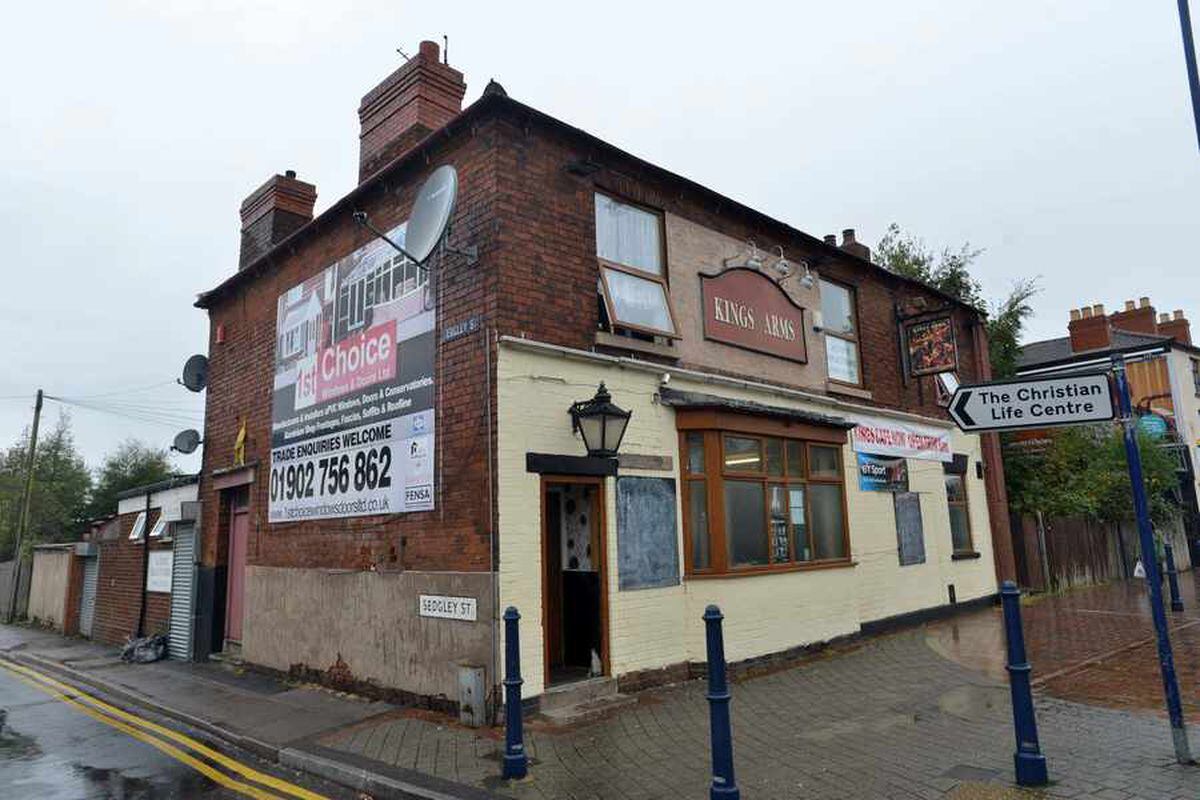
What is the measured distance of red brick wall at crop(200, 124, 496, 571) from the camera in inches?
316

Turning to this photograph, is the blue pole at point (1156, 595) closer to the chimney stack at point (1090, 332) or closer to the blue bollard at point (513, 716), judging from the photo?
the blue bollard at point (513, 716)

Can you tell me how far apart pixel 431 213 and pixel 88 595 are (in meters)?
14.5

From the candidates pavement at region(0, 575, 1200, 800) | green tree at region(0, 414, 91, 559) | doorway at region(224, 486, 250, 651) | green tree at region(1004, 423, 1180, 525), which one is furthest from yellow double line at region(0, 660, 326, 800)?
green tree at region(0, 414, 91, 559)

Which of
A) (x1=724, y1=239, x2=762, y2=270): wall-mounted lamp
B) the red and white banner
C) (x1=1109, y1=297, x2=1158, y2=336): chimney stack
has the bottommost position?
the red and white banner

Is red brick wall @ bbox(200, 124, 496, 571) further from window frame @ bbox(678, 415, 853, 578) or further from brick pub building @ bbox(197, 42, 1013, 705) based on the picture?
window frame @ bbox(678, 415, 853, 578)

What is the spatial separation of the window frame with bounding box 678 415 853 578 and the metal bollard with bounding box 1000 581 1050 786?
14.3ft

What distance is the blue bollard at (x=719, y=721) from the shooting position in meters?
4.73

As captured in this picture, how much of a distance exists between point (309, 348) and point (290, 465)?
1.74 m

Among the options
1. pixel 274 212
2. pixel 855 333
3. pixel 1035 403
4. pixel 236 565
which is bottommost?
pixel 236 565

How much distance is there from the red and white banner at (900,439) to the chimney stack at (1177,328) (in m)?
22.8

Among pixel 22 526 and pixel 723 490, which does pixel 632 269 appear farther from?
pixel 22 526

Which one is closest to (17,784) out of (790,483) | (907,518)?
(790,483)

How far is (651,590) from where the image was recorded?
8.76 meters

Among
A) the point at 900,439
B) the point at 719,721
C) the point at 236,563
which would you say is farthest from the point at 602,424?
the point at 236,563
